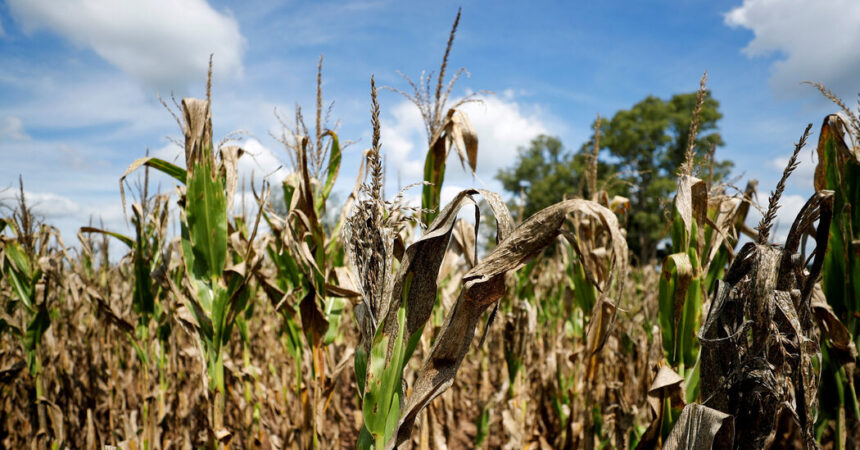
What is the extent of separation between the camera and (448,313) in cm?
121

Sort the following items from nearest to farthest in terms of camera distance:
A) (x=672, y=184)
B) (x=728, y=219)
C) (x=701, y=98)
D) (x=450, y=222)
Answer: (x=450, y=222) < (x=701, y=98) < (x=728, y=219) < (x=672, y=184)

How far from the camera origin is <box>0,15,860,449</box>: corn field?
1.24 meters

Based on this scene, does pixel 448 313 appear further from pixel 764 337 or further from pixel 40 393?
pixel 40 393

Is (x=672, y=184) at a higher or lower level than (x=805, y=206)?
higher

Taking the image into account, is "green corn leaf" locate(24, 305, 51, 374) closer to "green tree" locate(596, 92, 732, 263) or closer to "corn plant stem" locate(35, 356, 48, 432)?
"corn plant stem" locate(35, 356, 48, 432)

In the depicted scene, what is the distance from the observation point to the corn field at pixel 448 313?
4.07ft

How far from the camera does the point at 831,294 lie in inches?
81.5

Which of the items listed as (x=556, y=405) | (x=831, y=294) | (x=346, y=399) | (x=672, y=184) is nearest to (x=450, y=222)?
(x=831, y=294)

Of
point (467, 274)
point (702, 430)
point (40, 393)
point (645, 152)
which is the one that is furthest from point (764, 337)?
point (645, 152)

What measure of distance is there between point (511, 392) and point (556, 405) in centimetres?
40

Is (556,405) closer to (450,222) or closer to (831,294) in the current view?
(831,294)

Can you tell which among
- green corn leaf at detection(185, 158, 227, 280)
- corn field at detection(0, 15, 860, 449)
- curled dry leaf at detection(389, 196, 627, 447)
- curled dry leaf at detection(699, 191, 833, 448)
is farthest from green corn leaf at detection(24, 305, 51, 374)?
curled dry leaf at detection(699, 191, 833, 448)

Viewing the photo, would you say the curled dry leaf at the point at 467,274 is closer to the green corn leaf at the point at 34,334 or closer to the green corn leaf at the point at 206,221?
the green corn leaf at the point at 206,221

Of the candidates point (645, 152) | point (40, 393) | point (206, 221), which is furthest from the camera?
point (645, 152)
